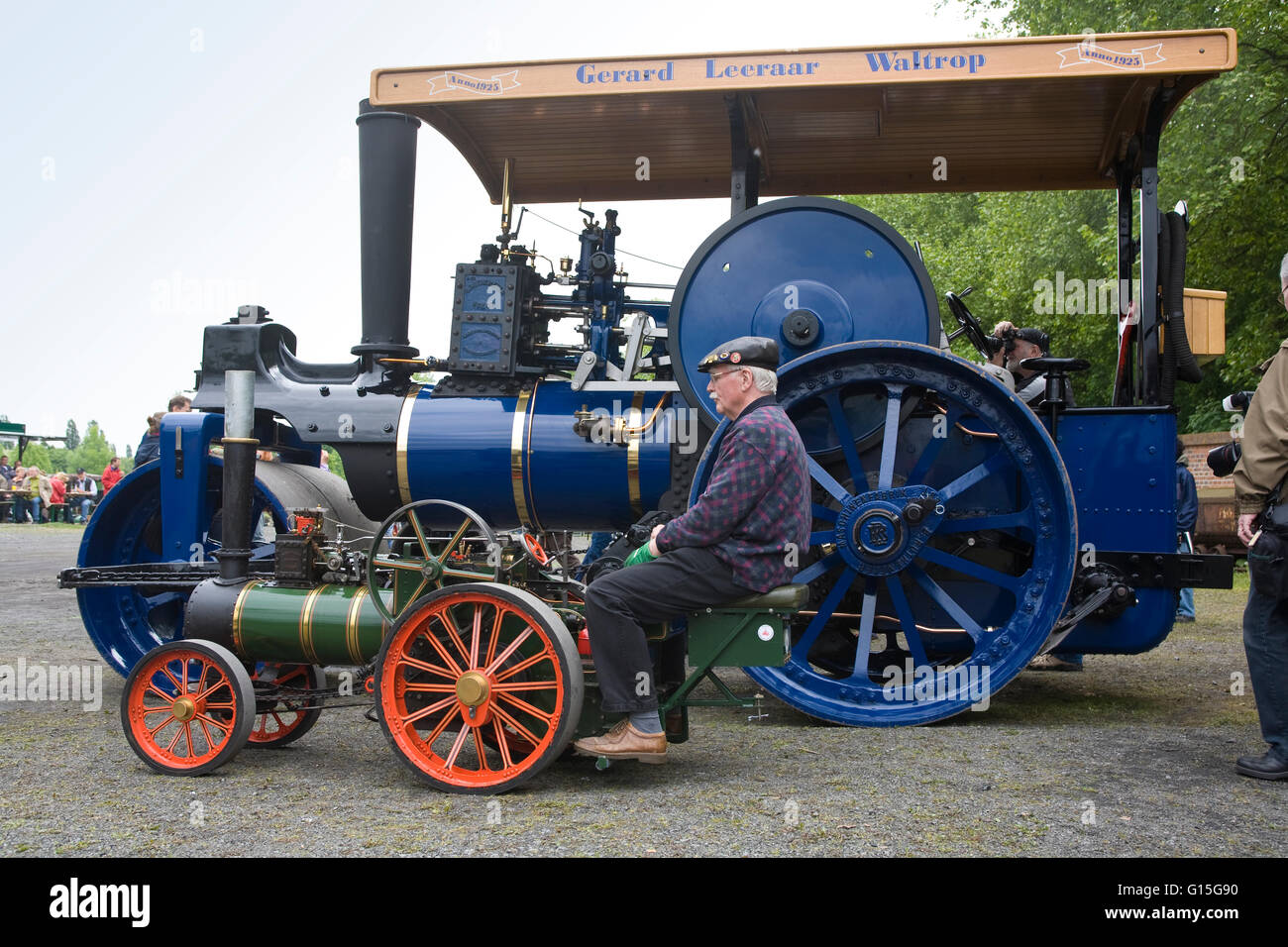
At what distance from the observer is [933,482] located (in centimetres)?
491

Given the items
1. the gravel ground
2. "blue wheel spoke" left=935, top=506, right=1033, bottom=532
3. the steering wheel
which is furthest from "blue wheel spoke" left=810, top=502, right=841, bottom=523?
the steering wheel

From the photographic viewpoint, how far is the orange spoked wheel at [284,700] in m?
4.12

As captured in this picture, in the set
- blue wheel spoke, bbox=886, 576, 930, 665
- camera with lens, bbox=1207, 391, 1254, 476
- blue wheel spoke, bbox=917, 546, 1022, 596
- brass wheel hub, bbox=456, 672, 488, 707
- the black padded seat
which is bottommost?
brass wheel hub, bbox=456, 672, 488, 707

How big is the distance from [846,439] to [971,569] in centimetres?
73

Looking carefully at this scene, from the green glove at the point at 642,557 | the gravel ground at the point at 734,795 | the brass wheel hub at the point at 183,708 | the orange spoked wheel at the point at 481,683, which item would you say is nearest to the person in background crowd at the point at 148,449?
the gravel ground at the point at 734,795

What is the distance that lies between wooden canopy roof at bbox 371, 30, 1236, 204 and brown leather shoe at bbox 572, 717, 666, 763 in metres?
2.61

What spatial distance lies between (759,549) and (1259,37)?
1260 centimetres

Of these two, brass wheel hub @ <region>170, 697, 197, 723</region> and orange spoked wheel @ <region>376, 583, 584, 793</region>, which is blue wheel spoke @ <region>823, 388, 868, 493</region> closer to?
orange spoked wheel @ <region>376, 583, 584, 793</region>

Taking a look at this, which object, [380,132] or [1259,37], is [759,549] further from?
[1259,37]

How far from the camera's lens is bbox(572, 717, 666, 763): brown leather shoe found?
11.7 ft

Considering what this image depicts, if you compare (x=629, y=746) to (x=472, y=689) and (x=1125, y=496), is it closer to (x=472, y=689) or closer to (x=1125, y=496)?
(x=472, y=689)

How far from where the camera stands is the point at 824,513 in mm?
4664

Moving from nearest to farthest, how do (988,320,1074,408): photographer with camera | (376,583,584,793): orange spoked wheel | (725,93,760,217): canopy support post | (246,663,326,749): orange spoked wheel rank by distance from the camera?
(376,583,584,793): orange spoked wheel
(246,663,326,749): orange spoked wheel
(725,93,760,217): canopy support post
(988,320,1074,408): photographer with camera

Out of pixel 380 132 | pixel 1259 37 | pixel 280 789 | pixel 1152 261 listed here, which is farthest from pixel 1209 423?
pixel 280 789
